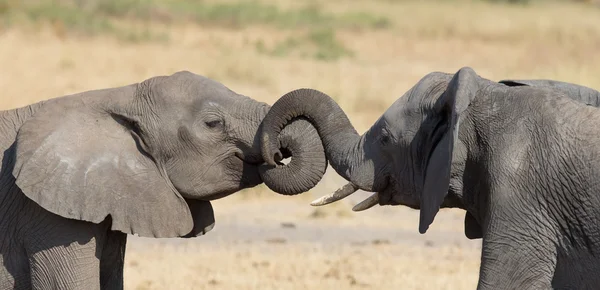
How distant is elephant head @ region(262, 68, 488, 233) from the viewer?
23.8 feet

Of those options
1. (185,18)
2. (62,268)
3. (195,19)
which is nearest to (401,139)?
(62,268)

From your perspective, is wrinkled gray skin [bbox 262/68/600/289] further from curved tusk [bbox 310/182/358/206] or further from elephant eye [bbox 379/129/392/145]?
curved tusk [bbox 310/182/358/206]

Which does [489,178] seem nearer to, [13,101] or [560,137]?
[560,137]

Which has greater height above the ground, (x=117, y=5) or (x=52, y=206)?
(x=117, y=5)

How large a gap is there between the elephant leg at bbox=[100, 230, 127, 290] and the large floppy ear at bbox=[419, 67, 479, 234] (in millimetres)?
1966

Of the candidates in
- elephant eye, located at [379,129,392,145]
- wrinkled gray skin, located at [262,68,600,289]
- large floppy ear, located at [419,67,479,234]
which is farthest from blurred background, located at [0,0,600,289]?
wrinkled gray skin, located at [262,68,600,289]

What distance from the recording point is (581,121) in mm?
7039

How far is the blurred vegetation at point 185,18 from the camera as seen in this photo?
→ 29.5 meters

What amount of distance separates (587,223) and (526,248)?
34cm

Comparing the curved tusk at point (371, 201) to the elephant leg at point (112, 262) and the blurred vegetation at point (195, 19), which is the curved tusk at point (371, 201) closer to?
the elephant leg at point (112, 262)

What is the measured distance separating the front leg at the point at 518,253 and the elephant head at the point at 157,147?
4.72 feet

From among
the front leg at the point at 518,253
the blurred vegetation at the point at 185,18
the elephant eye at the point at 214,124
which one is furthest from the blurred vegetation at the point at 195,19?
the front leg at the point at 518,253

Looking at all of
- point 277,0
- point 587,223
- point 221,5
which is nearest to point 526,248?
point 587,223

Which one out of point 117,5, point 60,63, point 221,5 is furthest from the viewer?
point 221,5
